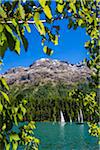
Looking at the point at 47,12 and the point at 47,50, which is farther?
the point at 47,50

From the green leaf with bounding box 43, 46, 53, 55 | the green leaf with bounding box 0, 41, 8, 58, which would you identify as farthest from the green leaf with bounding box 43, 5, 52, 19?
the green leaf with bounding box 43, 46, 53, 55

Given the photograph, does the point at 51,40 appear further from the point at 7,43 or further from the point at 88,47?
the point at 88,47

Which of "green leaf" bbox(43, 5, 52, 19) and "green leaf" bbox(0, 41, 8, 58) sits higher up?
"green leaf" bbox(43, 5, 52, 19)

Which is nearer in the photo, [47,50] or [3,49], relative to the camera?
[3,49]

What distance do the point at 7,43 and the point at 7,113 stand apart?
203 cm

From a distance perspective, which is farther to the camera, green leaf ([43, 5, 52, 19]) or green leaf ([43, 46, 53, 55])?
green leaf ([43, 46, 53, 55])

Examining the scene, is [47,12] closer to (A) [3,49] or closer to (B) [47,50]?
(A) [3,49]

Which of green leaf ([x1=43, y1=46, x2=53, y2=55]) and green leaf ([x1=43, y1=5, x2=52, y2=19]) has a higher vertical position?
green leaf ([x1=43, y1=5, x2=52, y2=19])

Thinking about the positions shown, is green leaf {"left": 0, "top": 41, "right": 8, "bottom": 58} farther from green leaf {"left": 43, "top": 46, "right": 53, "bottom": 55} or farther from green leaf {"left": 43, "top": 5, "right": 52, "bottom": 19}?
green leaf {"left": 43, "top": 46, "right": 53, "bottom": 55}

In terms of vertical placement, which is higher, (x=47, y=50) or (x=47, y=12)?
(x=47, y=12)

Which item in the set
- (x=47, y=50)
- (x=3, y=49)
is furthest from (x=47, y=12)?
(x=47, y=50)

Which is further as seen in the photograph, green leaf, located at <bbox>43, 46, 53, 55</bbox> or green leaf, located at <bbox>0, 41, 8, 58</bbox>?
green leaf, located at <bbox>43, 46, 53, 55</bbox>

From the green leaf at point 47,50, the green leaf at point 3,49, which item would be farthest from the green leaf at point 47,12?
the green leaf at point 47,50

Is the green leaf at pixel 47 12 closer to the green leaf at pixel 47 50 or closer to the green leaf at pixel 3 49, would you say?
the green leaf at pixel 3 49
